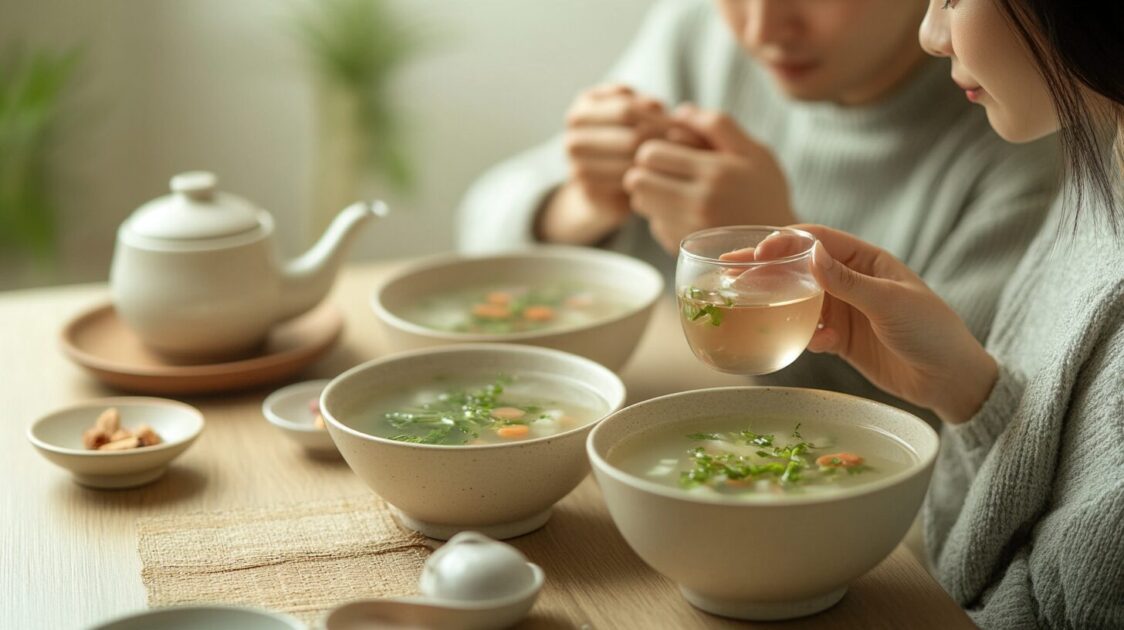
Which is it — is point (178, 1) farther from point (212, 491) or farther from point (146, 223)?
point (212, 491)

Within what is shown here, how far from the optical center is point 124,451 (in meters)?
1.25

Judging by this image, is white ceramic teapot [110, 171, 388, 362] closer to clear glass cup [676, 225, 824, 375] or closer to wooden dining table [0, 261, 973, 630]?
wooden dining table [0, 261, 973, 630]

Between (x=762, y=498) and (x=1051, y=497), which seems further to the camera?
(x=1051, y=497)

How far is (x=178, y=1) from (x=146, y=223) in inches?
103

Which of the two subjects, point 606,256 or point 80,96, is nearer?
point 606,256

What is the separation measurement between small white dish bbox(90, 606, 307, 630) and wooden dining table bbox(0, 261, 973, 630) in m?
0.11

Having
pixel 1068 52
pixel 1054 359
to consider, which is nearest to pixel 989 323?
pixel 1054 359

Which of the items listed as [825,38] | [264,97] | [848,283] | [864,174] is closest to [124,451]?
[848,283]

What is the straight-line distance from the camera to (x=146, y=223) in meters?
1.56

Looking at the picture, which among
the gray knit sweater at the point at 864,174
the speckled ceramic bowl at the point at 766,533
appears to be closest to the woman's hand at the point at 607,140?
the gray knit sweater at the point at 864,174

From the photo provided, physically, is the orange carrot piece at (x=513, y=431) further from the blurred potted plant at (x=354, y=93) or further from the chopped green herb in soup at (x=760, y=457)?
the blurred potted plant at (x=354, y=93)

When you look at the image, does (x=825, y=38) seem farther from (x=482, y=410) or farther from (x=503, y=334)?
(x=482, y=410)

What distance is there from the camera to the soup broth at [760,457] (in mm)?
979

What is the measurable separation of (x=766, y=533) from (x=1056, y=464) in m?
0.43
